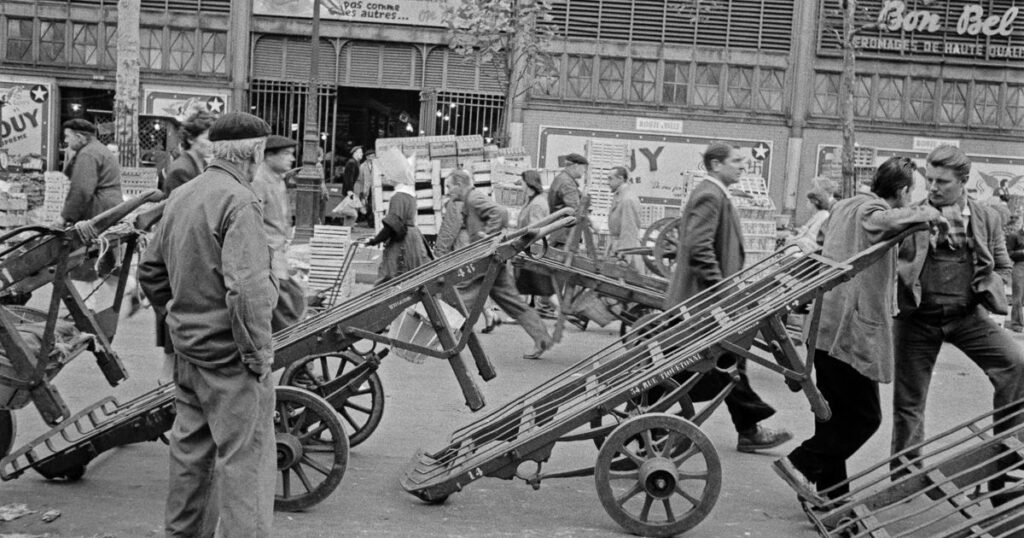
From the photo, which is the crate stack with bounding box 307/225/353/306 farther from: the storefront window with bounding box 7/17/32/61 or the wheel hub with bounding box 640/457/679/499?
the storefront window with bounding box 7/17/32/61

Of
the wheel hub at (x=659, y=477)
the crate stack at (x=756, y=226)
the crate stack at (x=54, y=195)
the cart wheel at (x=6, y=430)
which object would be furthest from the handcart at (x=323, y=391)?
the crate stack at (x=54, y=195)

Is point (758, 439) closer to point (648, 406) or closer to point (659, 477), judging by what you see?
point (648, 406)

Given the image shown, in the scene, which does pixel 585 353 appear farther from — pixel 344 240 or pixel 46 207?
pixel 46 207

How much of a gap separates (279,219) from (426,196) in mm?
9813

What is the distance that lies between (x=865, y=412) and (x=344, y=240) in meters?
8.54

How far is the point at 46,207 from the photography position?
17.3m

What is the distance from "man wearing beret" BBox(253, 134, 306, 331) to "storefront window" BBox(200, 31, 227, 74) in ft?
65.0

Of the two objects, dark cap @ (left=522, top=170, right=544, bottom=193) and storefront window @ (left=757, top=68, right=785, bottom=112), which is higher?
storefront window @ (left=757, top=68, right=785, bottom=112)

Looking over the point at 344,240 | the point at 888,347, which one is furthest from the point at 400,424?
the point at 344,240

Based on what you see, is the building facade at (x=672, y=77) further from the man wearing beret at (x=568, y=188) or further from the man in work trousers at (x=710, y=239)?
the man in work trousers at (x=710, y=239)

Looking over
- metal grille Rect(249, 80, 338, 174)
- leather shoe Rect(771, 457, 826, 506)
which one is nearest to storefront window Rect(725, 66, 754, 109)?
metal grille Rect(249, 80, 338, 174)

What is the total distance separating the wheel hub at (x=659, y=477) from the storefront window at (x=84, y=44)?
2326cm

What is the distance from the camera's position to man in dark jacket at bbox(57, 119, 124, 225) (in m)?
9.16

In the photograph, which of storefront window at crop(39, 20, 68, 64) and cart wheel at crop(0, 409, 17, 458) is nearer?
cart wheel at crop(0, 409, 17, 458)
